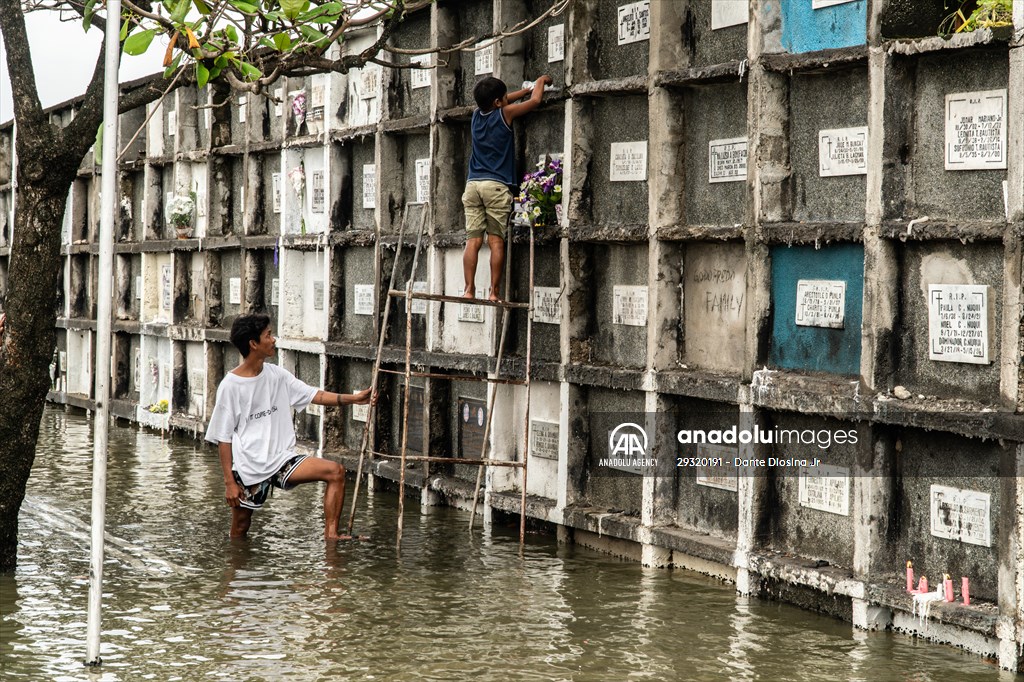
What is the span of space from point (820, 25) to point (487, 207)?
8.95 feet

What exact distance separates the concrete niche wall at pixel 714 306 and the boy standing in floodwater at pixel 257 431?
6.71ft

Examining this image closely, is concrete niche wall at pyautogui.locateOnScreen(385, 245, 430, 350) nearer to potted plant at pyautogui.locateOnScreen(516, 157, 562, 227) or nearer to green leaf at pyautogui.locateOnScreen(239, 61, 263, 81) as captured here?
potted plant at pyautogui.locateOnScreen(516, 157, 562, 227)

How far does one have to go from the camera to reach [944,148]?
6.23m

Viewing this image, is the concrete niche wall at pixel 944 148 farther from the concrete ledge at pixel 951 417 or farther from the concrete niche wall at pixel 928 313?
the concrete ledge at pixel 951 417

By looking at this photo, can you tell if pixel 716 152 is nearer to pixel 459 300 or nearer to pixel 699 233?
pixel 699 233

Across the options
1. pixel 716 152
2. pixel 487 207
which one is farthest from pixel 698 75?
pixel 487 207

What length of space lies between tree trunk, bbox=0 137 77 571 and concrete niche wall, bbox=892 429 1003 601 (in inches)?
176

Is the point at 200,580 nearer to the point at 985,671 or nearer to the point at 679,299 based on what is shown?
the point at 679,299

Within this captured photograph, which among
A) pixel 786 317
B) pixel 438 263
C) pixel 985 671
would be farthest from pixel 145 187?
pixel 985 671

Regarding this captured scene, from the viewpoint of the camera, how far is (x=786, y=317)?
718cm

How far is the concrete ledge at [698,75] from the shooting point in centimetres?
740

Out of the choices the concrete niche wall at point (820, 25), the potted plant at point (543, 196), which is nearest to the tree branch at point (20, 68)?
the potted plant at point (543, 196)

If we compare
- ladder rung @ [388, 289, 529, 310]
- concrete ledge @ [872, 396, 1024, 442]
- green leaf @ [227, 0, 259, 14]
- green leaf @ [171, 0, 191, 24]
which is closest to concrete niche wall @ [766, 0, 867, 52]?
concrete ledge @ [872, 396, 1024, 442]

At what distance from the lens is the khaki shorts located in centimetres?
895
